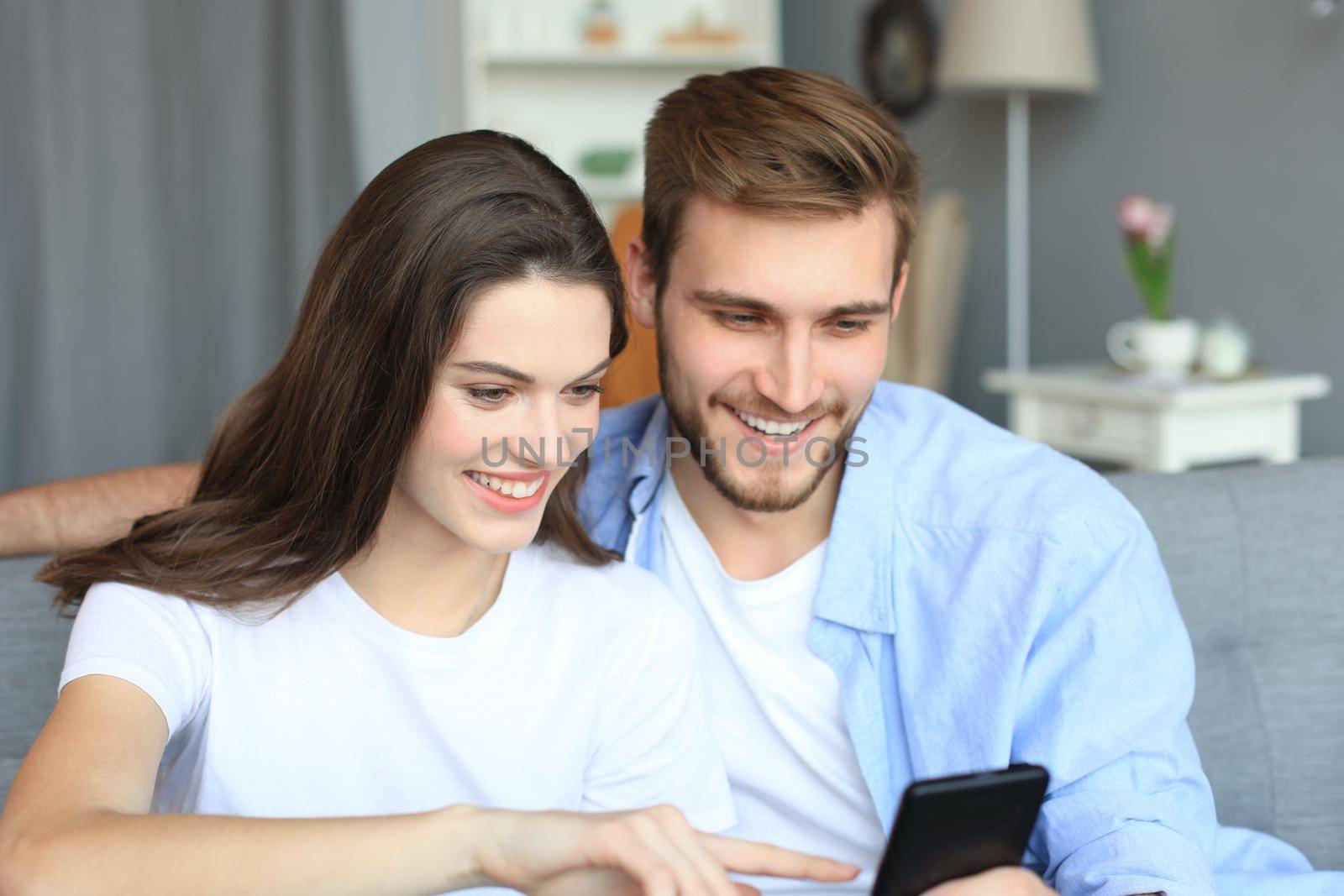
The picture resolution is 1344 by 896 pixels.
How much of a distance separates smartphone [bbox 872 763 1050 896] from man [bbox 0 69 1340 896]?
0.28 meters

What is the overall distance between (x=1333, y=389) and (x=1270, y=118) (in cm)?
64

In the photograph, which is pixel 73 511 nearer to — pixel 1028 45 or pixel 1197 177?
pixel 1028 45

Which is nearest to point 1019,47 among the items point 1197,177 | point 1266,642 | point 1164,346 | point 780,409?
point 1197,177

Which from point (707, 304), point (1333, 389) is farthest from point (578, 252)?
point (1333, 389)

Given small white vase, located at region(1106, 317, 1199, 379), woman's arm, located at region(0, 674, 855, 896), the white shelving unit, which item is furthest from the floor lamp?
woman's arm, located at region(0, 674, 855, 896)

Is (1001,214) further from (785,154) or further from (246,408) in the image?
(246,408)

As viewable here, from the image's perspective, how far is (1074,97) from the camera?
357 centimetres

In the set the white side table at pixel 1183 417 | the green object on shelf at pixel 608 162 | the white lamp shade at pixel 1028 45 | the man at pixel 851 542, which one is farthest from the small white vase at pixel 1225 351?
the green object on shelf at pixel 608 162

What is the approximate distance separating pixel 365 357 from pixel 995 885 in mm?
694

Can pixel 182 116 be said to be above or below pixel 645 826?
above

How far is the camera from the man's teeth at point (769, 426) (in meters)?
1.41

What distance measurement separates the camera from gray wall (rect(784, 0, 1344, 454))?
113 inches

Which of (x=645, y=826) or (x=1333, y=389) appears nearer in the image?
(x=645, y=826)

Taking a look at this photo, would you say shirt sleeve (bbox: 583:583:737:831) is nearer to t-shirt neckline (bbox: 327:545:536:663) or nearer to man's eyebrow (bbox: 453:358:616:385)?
t-shirt neckline (bbox: 327:545:536:663)
